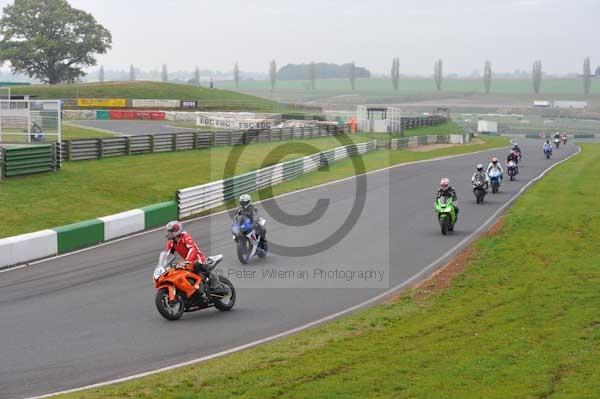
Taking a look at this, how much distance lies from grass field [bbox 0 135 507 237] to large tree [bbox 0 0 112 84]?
6755cm

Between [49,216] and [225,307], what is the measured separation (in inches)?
466

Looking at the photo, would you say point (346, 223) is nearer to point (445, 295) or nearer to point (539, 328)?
point (445, 295)

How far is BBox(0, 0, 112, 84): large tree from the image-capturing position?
108 meters

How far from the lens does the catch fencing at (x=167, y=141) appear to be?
36.4 m

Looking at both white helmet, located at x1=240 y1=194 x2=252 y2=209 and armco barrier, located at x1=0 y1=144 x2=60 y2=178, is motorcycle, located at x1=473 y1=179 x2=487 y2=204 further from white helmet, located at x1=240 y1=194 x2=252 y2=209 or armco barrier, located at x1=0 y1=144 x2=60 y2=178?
armco barrier, located at x1=0 y1=144 x2=60 y2=178

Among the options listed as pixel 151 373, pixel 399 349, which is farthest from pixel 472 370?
pixel 151 373

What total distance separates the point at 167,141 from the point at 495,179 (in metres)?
17.2

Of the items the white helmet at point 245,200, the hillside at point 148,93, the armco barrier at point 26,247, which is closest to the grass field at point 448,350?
the white helmet at point 245,200

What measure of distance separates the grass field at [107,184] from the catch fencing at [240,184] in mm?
810

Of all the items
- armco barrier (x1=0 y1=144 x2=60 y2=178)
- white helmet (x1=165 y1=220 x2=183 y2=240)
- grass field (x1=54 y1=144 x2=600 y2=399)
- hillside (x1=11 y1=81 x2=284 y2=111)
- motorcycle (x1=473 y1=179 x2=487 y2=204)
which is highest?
hillside (x1=11 y1=81 x2=284 y2=111)

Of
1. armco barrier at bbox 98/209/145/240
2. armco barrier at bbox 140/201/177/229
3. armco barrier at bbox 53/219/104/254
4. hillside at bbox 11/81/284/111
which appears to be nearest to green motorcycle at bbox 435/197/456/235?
armco barrier at bbox 140/201/177/229

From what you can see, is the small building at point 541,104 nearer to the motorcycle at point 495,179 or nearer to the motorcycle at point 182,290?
the motorcycle at point 495,179

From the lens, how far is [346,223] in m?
26.8

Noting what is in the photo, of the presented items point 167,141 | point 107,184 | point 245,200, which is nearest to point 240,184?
point 107,184
